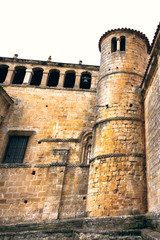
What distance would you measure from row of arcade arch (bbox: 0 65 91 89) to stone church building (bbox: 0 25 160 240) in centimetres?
6

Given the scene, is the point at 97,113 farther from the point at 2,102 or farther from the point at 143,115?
the point at 2,102

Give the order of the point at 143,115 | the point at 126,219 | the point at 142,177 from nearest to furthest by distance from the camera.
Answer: the point at 126,219
the point at 142,177
the point at 143,115

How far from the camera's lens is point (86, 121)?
9.84m

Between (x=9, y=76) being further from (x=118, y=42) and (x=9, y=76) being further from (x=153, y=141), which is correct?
(x=153, y=141)

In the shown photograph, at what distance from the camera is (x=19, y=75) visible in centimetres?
1218

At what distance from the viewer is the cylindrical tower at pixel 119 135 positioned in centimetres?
643

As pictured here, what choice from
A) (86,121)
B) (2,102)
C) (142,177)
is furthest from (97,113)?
(2,102)

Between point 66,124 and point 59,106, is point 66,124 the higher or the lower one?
the lower one

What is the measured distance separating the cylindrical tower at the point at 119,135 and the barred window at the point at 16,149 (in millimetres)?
3502

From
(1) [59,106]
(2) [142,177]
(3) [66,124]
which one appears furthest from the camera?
(1) [59,106]

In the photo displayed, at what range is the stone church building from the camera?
20.6ft

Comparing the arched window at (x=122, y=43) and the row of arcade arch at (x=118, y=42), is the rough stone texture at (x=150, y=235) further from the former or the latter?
the arched window at (x=122, y=43)

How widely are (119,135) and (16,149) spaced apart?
16.1 feet

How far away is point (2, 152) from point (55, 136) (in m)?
2.53
